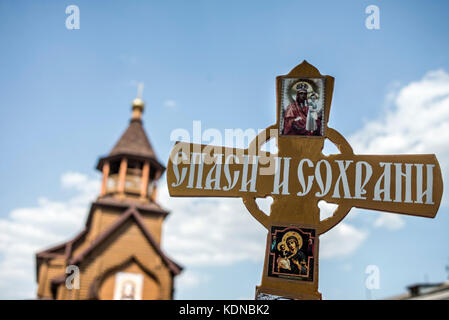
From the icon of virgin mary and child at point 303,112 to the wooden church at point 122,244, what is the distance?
16054 mm

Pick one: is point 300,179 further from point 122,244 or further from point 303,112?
point 122,244

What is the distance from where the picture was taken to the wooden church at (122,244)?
2050cm

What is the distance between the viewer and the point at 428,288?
62.5 feet

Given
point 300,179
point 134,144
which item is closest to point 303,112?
point 300,179

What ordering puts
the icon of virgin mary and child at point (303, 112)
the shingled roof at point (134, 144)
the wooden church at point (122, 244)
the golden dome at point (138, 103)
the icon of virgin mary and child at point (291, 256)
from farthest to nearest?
the golden dome at point (138, 103)
the shingled roof at point (134, 144)
the wooden church at point (122, 244)
the icon of virgin mary and child at point (303, 112)
the icon of virgin mary and child at point (291, 256)

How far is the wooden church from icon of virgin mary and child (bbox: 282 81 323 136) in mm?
16054

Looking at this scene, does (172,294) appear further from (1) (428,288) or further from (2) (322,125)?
(2) (322,125)

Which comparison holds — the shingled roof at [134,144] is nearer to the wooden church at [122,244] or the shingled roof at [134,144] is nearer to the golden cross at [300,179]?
the wooden church at [122,244]

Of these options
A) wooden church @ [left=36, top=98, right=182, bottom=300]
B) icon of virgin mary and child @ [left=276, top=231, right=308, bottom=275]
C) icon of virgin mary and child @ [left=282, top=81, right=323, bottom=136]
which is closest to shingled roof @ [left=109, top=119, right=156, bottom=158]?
wooden church @ [left=36, top=98, right=182, bottom=300]

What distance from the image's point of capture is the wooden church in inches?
807

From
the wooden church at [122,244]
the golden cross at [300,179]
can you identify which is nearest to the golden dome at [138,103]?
the wooden church at [122,244]

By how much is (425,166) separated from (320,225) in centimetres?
135
